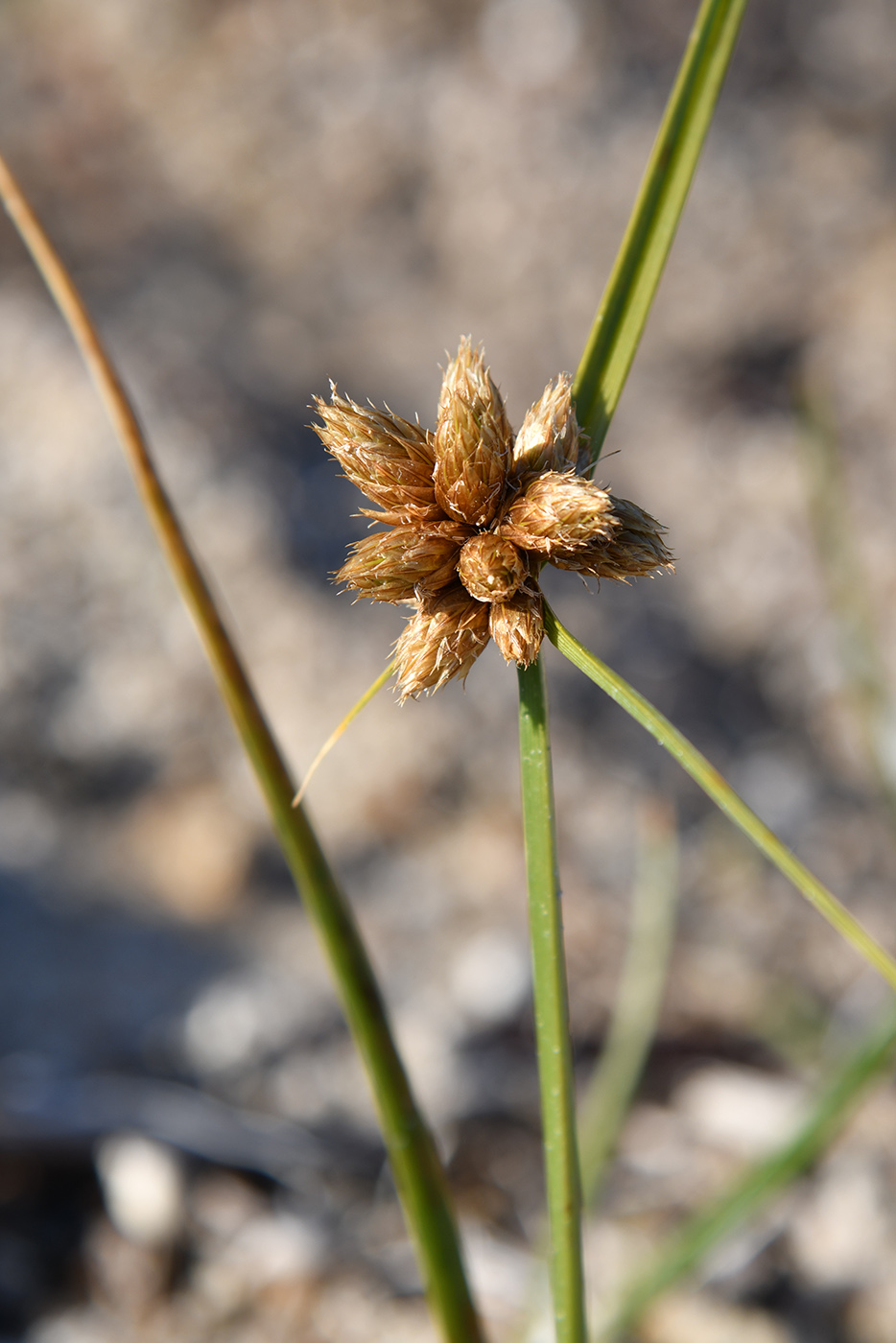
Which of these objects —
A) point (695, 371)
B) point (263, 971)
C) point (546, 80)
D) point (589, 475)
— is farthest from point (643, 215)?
point (546, 80)

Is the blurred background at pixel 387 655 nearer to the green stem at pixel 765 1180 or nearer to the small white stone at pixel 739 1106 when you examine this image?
the small white stone at pixel 739 1106

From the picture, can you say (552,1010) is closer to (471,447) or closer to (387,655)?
(471,447)

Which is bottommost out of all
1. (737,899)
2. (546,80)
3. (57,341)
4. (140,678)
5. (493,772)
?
(737,899)

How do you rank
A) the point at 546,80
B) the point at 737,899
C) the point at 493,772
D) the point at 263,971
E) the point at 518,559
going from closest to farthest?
the point at 518,559, the point at 263,971, the point at 737,899, the point at 493,772, the point at 546,80

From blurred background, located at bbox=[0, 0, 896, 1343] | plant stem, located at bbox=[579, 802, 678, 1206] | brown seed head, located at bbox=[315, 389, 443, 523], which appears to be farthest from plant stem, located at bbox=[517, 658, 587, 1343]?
blurred background, located at bbox=[0, 0, 896, 1343]

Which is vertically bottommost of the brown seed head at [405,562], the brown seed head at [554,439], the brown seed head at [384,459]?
the brown seed head at [405,562]

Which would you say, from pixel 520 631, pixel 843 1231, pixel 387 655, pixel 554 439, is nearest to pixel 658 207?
pixel 554 439

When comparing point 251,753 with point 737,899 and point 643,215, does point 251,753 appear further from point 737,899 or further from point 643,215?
point 737,899

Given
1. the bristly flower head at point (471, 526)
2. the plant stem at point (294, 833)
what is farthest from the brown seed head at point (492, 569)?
the plant stem at point (294, 833)
